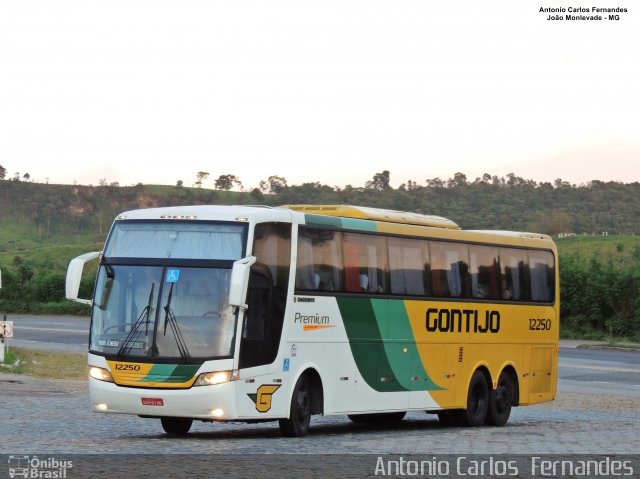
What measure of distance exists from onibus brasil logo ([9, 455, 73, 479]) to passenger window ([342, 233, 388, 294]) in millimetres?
7108

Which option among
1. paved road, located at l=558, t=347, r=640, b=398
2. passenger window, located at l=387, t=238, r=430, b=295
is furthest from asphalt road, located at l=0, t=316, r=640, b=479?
paved road, located at l=558, t=347, r=640, b=398

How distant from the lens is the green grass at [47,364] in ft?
109

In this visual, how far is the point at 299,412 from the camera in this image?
1773 cm

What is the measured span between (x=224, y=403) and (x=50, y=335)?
37.0m

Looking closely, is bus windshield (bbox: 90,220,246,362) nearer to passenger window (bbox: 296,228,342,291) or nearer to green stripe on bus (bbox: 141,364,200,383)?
green stripe on bus (bbox: 141,364,200,383)

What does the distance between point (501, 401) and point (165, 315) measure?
8.78 meters

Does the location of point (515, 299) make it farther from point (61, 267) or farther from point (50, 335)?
point (61, 267)

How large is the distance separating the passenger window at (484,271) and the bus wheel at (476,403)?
141 centimetres

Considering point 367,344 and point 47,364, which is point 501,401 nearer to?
point 367,344

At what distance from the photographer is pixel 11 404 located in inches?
891

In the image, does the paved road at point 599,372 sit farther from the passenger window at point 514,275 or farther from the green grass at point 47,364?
the green grass at point 47,364

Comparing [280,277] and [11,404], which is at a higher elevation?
[280,277]

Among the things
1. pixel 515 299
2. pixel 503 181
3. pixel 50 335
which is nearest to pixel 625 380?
pixel 515 299

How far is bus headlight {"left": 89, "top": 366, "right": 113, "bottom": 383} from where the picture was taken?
1700 centimetres
